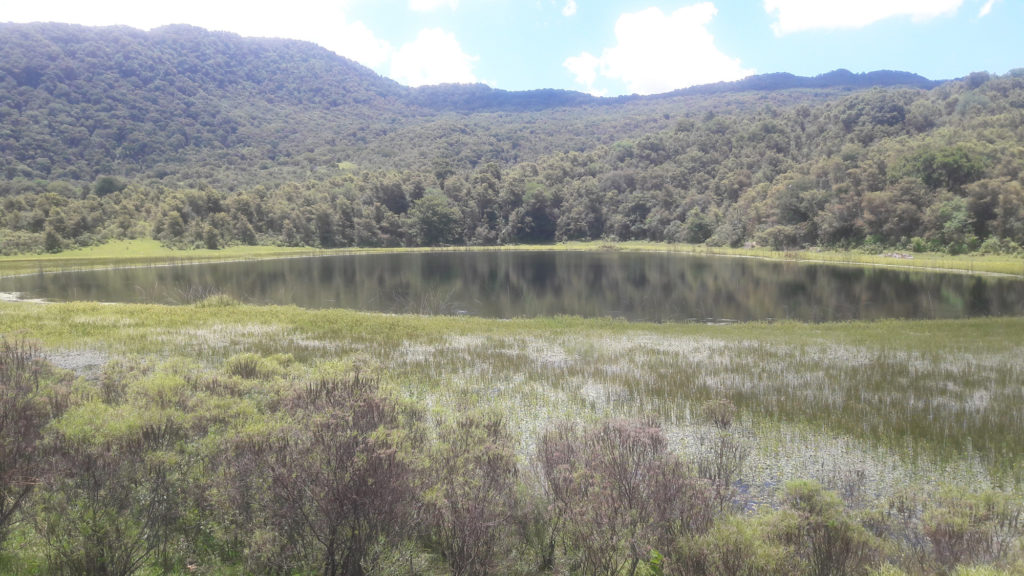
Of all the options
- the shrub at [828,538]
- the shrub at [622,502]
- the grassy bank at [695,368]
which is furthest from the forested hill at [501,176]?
the shrub at [622,502]

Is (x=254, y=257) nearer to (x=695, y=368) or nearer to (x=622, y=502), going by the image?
(x=695, y=368)

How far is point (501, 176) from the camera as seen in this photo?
138250 mm

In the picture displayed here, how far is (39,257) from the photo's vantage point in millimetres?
67750

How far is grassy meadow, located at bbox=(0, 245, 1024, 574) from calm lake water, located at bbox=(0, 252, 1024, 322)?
205 inches

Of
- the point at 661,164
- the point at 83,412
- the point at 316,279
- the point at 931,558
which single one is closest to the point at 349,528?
the point at 83,412

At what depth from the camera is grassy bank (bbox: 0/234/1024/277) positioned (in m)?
48.6

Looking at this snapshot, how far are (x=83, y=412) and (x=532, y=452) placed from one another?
6458 millimetres

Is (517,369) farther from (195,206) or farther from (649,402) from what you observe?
(195,206)

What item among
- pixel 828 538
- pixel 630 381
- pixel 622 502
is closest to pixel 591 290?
pixel 630 381

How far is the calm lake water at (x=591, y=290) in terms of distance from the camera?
28.7 m

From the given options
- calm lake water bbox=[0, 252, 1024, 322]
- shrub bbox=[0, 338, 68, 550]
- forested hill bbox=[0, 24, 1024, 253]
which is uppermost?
forested hill bbox=[0, 24, 1024, 253]

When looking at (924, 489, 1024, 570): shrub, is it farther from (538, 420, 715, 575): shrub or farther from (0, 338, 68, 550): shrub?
(0, 338, 68, 550): shrub

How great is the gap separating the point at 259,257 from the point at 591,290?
58140 mm

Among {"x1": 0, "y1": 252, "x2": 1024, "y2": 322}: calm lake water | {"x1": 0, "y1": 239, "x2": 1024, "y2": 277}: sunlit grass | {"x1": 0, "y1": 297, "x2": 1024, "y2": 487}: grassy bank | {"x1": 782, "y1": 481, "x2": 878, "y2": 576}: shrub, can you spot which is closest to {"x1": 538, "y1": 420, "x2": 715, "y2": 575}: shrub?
{"x1": 782, "y1": 481, "x2": 878, "y2": 576}: shrub
